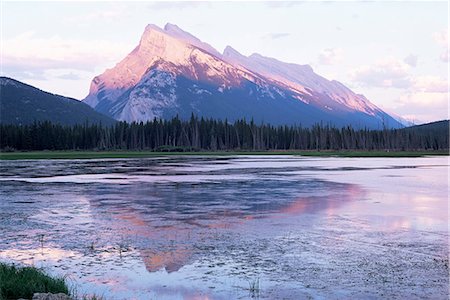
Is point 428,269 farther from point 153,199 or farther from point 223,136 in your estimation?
point 223,136

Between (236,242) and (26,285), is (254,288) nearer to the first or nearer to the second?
(26,285)

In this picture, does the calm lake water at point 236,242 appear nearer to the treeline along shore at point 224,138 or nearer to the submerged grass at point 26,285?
the submerged grass at point 26,285

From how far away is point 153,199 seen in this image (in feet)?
107

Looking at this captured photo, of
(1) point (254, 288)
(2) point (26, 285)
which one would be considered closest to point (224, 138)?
(1) point (254, 288)

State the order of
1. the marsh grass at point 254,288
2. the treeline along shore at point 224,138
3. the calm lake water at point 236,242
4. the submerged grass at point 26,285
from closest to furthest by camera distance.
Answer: the submerged grass at point 26,285 < the marsh grass at point 254,288 < the calm lake water at point 236,242 < the treeline along shore at point 224,138

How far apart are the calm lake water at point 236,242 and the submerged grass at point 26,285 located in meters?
0.96

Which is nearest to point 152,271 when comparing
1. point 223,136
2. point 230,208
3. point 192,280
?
point 192,280

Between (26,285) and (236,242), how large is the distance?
8123mm

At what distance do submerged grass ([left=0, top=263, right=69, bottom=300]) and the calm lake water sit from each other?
3.15 feet

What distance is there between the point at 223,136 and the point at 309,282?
7168 inches

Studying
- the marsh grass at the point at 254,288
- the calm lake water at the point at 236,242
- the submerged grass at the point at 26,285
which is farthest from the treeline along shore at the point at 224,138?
the submerged grass at the point at 26,285

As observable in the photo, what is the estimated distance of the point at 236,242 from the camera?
19125mm

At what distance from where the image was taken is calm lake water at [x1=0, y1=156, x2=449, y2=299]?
13.9 meters

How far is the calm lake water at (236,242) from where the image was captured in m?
13.9
